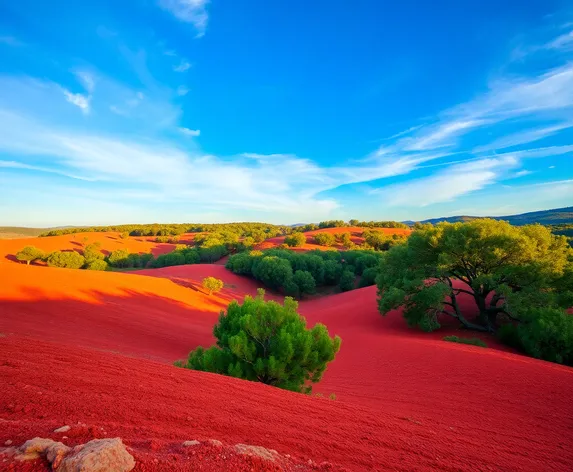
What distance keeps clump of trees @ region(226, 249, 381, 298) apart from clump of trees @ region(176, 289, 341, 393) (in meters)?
24.6

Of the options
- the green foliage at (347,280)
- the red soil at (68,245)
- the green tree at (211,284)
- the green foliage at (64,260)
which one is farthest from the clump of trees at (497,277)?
the red soil at (68,245)

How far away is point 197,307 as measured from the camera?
74.9 ft

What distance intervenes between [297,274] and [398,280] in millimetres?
16733

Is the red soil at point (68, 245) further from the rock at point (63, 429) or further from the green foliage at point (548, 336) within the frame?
the green foliage at point (548, 336)

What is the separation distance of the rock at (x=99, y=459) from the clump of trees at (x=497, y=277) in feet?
49.7

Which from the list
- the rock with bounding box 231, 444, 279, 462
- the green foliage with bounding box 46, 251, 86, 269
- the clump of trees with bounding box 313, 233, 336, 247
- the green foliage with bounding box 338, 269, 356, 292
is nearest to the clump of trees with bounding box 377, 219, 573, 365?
the rock with bounding box 231, 444, 279, 462

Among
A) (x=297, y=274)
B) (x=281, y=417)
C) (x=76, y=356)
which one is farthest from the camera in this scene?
(x=297, y=274)

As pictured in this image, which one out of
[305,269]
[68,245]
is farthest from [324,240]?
[68,245]

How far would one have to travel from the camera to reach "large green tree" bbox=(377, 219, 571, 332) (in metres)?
14.5

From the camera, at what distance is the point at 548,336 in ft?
37.8

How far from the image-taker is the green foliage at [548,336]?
37.1 feet

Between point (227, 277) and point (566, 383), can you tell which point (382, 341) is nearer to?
point (566, 383)

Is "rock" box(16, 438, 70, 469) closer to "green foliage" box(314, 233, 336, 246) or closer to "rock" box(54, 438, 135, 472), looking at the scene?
"rock" box(54, 438, 135, 472)

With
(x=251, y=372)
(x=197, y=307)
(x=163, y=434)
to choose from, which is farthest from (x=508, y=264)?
(x=197, y=307)
